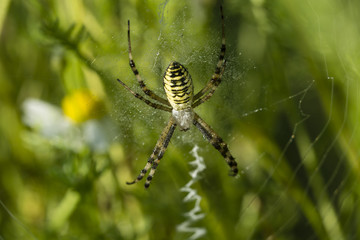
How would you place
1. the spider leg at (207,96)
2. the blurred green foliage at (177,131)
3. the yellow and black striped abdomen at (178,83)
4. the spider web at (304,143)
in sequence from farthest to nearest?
1. the spider web at (304,143)
2. the spider leg at (207,96)
3. the blurred green foliage at (177,131)
4. the yellow and black striped abdomen at (178,83)

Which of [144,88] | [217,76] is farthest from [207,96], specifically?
[144,88]

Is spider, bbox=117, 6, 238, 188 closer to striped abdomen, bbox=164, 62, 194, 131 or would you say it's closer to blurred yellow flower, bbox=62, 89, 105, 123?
striped abdomen, bbox=164, 62, 194, 131

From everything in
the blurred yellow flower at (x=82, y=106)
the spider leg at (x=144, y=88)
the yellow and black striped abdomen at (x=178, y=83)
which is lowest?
the yellow and black striped abdomen at (x=178, y=83)

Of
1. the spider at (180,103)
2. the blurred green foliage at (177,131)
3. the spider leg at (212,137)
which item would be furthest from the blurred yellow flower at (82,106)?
the spider leg at (212,137)

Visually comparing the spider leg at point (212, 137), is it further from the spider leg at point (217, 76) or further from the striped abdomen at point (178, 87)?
the spider leg at point (217, 76)

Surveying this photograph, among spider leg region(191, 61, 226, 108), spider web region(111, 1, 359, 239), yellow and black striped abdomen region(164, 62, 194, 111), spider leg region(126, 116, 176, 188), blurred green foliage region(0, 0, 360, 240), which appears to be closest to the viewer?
yellow and black striped abdomen region(164, 62, 194, 111)

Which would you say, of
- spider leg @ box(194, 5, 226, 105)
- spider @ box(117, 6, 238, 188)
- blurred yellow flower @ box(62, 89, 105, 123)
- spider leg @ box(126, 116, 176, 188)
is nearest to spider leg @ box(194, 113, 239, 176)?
spider @ box(117, 6, 238, 188)

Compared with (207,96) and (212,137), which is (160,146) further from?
(207,96)

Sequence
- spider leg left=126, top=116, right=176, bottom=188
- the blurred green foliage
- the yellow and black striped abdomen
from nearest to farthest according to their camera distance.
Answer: the yellow and black striped abdomen
the blurred green foliage
spider leg left=126, top=116, right=176, bottom=188
